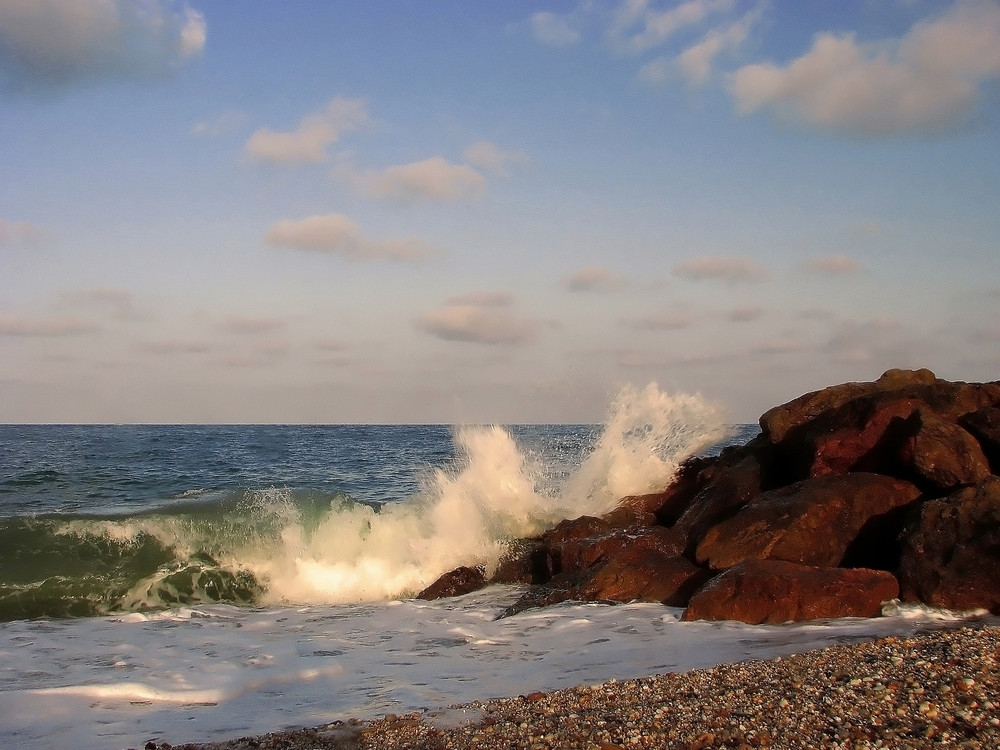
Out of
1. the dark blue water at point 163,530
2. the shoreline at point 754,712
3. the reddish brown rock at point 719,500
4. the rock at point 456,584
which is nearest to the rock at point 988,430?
the reddish brown rock at point 719,500

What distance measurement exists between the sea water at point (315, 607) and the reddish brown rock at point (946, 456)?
1.95m

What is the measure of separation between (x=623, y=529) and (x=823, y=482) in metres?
2.51

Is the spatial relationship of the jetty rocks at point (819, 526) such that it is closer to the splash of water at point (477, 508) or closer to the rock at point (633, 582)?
the rock at point (633, 582)

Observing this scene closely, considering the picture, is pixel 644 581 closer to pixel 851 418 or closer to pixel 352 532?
pixel 851 418

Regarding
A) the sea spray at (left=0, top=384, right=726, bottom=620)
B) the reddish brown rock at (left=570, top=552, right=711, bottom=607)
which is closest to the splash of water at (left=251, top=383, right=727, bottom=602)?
the sea spray at (left=0, top=384, right=726, bottom=620)

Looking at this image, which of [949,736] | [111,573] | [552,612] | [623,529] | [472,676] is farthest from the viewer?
[111,573]

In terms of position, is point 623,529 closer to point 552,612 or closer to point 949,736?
point 552,612

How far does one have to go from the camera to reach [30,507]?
52.4ft

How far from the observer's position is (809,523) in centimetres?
789

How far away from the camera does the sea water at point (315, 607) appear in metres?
5.46

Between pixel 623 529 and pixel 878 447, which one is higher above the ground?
pixel 878 447

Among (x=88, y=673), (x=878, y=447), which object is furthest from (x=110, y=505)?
(x=878, y=447)

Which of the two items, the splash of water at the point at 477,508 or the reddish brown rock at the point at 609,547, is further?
the splash of water at the point at 477,508

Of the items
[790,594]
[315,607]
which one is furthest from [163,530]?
[790,594]
